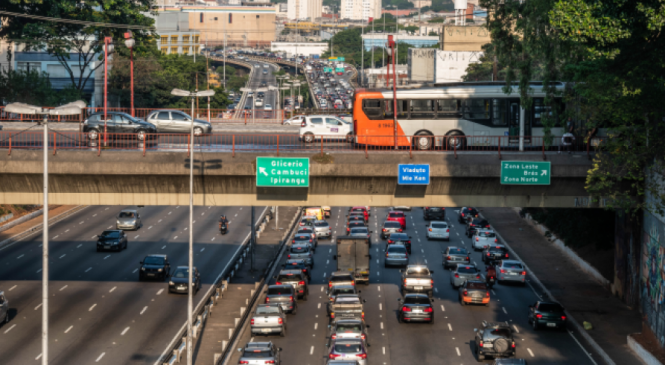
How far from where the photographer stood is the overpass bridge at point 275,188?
111ft

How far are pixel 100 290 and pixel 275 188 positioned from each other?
1558 cm

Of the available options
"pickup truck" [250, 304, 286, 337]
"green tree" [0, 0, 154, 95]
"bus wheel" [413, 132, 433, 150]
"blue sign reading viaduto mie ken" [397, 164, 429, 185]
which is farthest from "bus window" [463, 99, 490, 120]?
"green tree" [0, 0, 154, 95]

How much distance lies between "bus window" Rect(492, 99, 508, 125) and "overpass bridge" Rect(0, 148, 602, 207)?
6508 millimetres

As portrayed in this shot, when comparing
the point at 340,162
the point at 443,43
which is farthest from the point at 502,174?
the point at 443,43

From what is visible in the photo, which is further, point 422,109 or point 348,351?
point 422,109

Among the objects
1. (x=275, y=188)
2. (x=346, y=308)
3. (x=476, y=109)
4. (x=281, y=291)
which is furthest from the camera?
(x=476, y=109)

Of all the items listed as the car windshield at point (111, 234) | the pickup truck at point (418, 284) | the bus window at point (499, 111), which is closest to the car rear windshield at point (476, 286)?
the pickup truck at point (418, 284)

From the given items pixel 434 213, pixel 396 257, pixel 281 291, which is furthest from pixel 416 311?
A: pixel 434 213

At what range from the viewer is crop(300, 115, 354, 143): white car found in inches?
1741

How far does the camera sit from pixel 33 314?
38.7 metres

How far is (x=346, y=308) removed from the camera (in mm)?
37438

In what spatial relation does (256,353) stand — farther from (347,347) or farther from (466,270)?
(466,270)

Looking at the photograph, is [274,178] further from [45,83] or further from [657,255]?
[45,83]

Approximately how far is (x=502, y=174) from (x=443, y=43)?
86.6m
